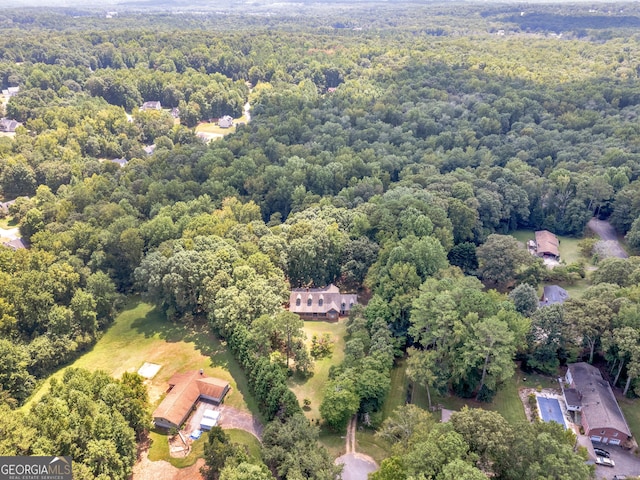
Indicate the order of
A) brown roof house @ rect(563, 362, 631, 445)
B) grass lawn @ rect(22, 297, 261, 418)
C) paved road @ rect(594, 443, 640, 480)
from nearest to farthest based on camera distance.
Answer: paved road @ rect(594, 443, 640, 480), brown roof house @ rect(563, 362, 631, 445), grass lawn @ rect(22, 297, 261, 418)

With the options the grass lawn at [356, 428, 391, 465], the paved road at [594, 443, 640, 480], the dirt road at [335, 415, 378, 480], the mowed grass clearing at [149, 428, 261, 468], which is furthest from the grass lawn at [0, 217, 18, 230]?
the paved road at [594, 443, 640, 480]

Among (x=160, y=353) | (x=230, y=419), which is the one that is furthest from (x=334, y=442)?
(x=160, y=353)

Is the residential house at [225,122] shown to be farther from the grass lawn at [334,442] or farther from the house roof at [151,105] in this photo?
the grass lawn at [334,442]

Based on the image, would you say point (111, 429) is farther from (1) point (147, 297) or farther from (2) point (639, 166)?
(2) point (639, 166)

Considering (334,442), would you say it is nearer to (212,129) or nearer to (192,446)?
(192,446)

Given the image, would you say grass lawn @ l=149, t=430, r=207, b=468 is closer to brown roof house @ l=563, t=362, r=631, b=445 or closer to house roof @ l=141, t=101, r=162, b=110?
brown roof house @ l=563, t=362, r=631, b=445

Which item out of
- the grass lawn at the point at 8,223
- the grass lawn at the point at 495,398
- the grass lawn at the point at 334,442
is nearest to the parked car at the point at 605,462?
the grass lawn at the point at 495,398

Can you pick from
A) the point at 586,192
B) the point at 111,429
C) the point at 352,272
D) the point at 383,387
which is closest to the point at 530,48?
the point at 586,192

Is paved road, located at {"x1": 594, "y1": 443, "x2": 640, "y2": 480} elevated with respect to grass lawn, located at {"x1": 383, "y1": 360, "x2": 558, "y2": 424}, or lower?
elevated

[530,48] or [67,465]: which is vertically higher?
[530,48]
